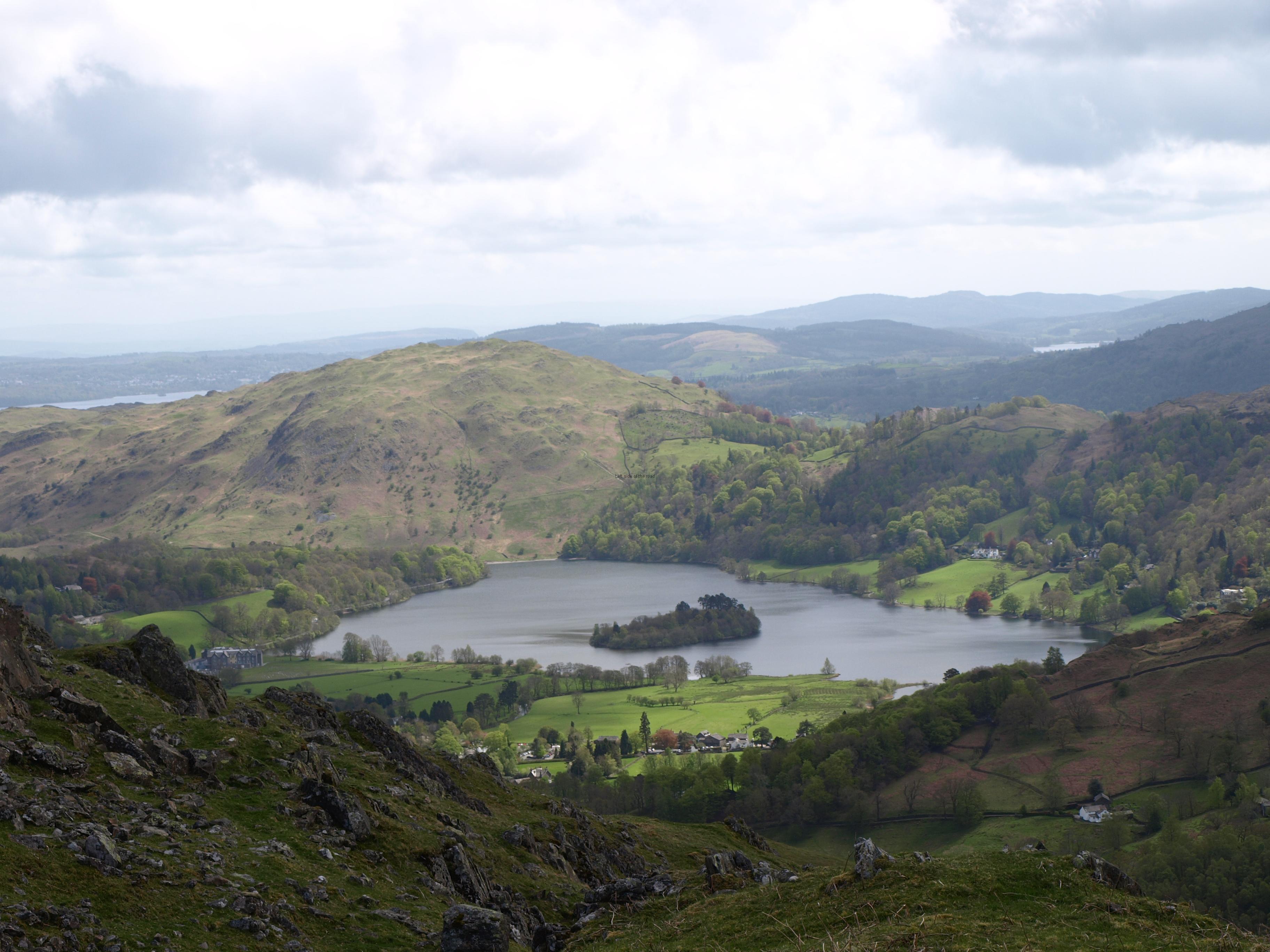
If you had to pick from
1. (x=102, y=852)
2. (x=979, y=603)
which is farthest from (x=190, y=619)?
(x=102, y=852)

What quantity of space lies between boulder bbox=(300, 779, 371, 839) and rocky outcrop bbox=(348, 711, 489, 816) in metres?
8.56

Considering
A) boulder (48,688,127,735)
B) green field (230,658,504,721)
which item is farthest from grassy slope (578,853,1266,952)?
green field (230,658,504,721)

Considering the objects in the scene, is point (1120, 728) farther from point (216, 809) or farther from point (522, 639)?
point (522, 639)

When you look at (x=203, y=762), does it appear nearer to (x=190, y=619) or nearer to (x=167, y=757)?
(x=167, y=757)

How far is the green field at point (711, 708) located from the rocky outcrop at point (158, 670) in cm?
7490

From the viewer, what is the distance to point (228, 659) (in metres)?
157

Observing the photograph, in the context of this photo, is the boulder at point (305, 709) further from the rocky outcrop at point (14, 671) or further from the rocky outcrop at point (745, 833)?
the rocky outcrop at point (745, 833)

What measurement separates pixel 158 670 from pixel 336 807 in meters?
9.28

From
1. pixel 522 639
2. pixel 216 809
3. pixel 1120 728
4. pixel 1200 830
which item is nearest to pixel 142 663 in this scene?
pixel 216 809

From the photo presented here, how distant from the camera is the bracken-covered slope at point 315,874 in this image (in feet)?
62.2

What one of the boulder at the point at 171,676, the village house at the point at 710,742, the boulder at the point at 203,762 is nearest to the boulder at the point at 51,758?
the boulder at the point at 203,762

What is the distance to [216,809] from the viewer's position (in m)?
24.5

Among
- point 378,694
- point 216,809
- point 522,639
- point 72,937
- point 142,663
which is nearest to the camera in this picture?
point 72,937

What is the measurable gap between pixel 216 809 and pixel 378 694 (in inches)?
4087
